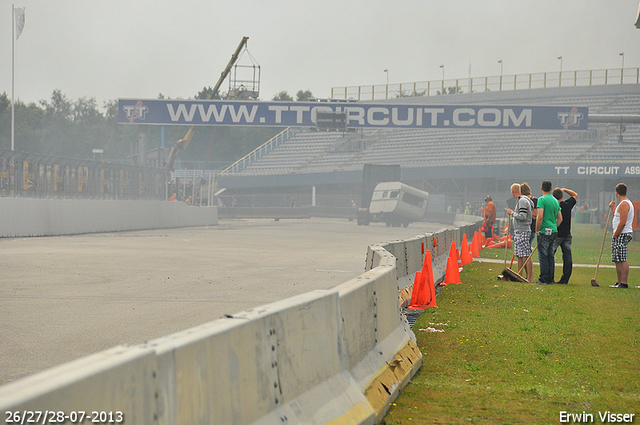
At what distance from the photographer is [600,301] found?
11.0 meters

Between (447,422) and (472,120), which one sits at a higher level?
(472,120)

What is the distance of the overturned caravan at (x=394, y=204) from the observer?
50.1 metres

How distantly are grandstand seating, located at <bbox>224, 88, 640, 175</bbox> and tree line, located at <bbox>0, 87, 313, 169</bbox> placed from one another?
22718 mm

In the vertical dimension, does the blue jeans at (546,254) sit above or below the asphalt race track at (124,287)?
above

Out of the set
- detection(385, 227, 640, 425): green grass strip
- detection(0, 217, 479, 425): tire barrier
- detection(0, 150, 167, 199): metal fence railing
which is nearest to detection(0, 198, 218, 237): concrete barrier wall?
detection(0, 150, 167, 199): metal fence railing

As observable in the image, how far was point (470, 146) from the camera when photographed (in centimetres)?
6738

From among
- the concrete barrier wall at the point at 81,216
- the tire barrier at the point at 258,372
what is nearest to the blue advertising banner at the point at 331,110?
the concrete barrier wall at the point at 81,216

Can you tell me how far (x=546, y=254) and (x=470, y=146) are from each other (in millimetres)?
55377

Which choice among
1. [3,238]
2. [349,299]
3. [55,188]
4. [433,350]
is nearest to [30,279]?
[433,350]

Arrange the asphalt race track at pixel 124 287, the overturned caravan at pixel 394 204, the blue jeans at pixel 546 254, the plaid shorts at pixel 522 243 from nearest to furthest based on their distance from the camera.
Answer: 1. the asphalt race track at pixel 124 287
2. the blue jeans at pixel 546 254
3. the plaid shorts at pixel 522 243
4. the overturned caravan at pixel 394 204

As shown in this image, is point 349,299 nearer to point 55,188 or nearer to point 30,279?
point 30,279

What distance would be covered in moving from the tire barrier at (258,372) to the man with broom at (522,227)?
7.20 meters

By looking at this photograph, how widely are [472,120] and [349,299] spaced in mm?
41629

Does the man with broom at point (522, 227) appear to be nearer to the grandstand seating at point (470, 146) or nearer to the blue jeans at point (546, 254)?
the blue jeans at point (546, 254)
